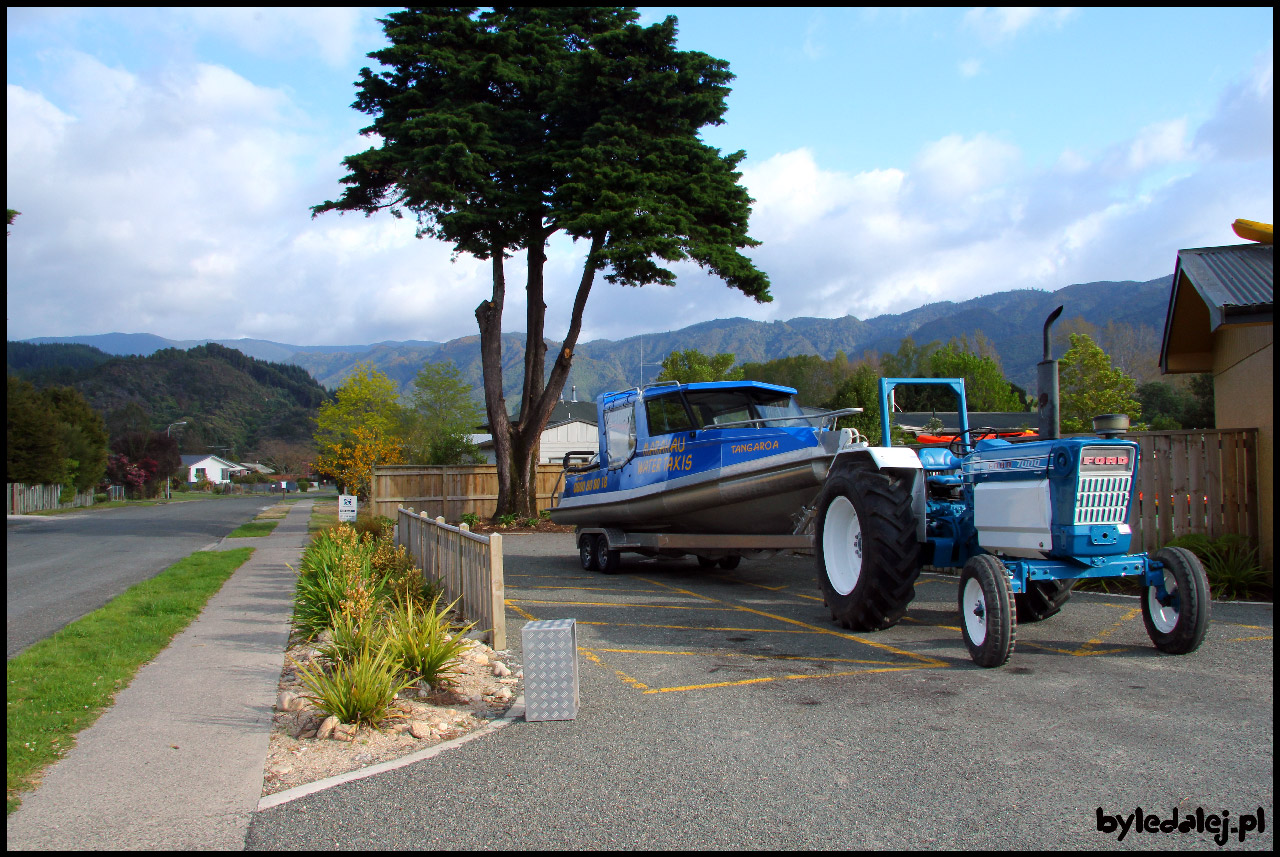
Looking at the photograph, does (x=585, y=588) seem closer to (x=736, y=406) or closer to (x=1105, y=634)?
(x=736, y=406)

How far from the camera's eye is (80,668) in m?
7.22

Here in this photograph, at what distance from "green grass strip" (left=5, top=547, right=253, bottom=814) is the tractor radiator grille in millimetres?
6917

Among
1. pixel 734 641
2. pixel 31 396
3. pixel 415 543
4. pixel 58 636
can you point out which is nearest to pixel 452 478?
pixel 415 543

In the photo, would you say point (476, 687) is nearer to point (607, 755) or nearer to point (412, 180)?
point (607, 755)

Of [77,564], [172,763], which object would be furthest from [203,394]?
[172,763]

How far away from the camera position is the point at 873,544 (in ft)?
24.8

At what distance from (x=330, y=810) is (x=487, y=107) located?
23.1 meters

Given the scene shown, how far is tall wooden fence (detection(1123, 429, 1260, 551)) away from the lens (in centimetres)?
1054

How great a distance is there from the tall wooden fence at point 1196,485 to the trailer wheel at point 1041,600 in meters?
3.25

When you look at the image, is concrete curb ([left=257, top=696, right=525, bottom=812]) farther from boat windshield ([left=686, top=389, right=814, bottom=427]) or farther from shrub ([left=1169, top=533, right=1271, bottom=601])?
shrub ([left=1169, top=533, right=1271, bottom=601])

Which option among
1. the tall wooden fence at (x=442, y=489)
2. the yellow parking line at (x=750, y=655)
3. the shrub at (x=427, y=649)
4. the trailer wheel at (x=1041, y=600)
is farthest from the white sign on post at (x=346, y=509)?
the trailer wheel at (x=1041, y=600)

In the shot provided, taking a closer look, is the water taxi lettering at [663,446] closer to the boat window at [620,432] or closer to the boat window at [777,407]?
the boat window at [620,432]

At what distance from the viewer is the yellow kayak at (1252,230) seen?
38.7 ft

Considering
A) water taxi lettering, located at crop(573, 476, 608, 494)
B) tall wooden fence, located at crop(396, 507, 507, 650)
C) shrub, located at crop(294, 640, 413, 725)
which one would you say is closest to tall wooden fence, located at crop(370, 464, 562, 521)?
water taxi lettering, located at crop(573, 476, 608, 494)
